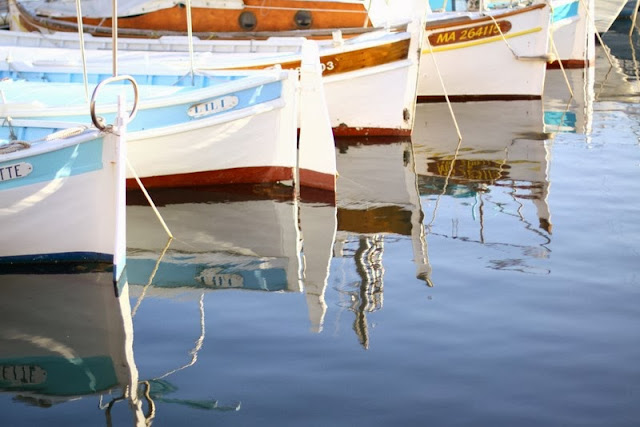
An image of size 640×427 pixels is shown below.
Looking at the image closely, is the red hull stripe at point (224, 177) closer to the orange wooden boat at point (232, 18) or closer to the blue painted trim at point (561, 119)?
the orange wooden boat at point (232, 18)

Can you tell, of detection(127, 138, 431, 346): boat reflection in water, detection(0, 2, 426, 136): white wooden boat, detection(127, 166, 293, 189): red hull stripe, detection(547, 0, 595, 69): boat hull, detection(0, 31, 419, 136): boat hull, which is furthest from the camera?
detection(547, 0, 595, 69): boat hull

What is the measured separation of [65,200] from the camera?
9.23 m

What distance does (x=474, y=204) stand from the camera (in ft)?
39.5

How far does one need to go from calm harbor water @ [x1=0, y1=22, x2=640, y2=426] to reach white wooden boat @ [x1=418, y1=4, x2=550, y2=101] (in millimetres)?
5258

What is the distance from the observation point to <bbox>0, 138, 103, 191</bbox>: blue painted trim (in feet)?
29.3

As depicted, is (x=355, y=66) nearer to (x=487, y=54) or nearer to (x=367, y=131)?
(x=367, y=131)

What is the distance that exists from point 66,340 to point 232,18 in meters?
10.8

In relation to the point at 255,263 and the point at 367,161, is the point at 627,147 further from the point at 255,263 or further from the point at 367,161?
the point at 255,263

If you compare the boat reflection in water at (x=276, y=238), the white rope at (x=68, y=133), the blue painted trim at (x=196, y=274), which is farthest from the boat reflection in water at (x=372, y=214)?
the white rope at (x=68, y=133)

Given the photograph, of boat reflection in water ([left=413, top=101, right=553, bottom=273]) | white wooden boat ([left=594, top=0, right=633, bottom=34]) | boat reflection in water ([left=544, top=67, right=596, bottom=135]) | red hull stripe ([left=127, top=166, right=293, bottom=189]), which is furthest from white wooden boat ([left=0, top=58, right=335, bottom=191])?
white wooden boat ([left=594, top=0, right=633, bottom=34])

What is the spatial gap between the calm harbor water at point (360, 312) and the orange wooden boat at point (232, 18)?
186 inches

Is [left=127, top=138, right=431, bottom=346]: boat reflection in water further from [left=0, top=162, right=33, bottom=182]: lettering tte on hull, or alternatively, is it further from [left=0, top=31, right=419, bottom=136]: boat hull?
[left=0, top=31, right=419, bottom=136]: boat hull

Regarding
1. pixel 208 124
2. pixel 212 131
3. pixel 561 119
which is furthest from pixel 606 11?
pixel 208 124

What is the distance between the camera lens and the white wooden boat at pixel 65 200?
8906mm
